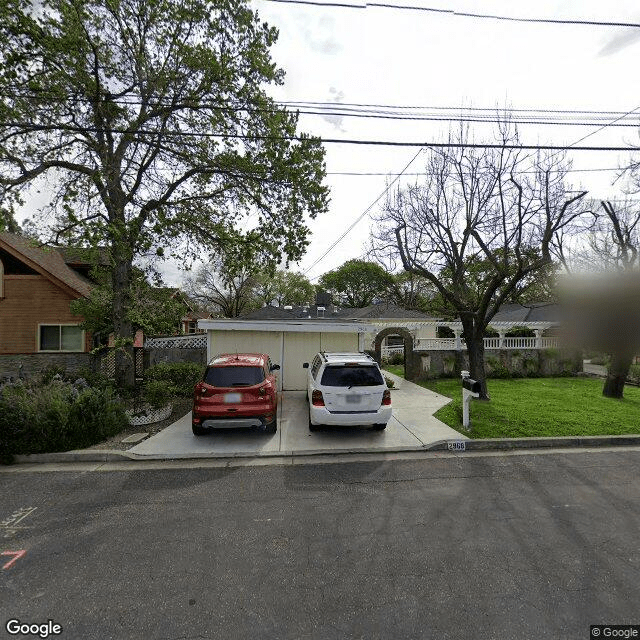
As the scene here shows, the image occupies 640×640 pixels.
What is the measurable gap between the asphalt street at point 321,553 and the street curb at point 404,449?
57 cm

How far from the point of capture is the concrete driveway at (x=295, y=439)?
21.2 feet

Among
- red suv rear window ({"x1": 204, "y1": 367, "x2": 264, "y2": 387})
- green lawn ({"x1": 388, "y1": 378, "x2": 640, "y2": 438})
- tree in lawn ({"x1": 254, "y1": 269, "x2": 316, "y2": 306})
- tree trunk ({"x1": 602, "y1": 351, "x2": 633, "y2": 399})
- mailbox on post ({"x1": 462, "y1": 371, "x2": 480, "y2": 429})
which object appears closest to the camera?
red suv rear window ({"x1": 204, "y1": 367, "x2": 264, "y2": 387})

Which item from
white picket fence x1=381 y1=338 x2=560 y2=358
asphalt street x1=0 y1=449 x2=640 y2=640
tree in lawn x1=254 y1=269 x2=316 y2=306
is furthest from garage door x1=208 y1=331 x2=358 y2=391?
tree in lawn x1=254 y1=269 x2=316 y2=306

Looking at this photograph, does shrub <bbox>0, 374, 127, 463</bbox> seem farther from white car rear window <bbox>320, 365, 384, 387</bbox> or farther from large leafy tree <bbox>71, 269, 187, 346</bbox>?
white car rear window <bbox>320, 365, 384, 387</bbox>

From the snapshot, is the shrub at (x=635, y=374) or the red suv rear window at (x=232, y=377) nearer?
the red suv rear window at (x=232, y=377)

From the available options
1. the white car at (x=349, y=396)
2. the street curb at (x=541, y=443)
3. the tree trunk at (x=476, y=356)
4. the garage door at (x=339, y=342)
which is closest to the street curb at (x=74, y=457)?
the white car at (x=349, y=396)

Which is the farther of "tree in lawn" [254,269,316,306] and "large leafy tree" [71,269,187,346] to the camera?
"tree in lawn" [254,269,316,306]

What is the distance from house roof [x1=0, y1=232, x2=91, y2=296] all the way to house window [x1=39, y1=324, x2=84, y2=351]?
156 centimetres

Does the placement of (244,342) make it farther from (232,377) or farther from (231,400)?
(231,400)

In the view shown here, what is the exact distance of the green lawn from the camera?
7379 millimetres

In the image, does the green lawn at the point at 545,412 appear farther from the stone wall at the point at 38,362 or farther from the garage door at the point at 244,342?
the stone wall at the point at 38,362

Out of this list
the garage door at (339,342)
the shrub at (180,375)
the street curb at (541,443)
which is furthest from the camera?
the garage door at (339,342)

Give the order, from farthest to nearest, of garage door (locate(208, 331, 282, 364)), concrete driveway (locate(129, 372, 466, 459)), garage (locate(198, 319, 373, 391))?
garage door (locate(208, 331, 282, 364)) → garage (locate(198, 319, 373, 391)) → concrete driveway (locate(129, 372, 466, 459))

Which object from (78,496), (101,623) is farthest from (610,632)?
(78,496)
